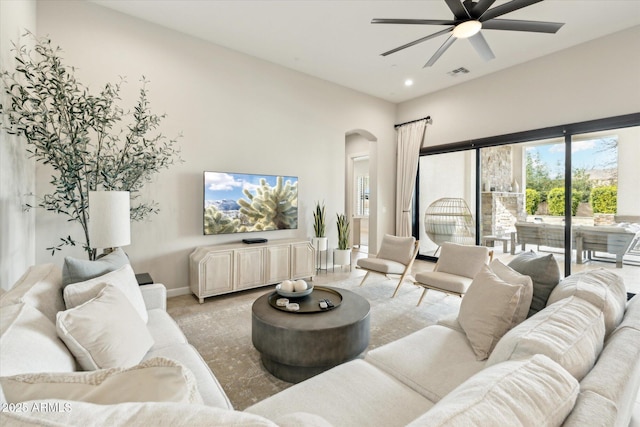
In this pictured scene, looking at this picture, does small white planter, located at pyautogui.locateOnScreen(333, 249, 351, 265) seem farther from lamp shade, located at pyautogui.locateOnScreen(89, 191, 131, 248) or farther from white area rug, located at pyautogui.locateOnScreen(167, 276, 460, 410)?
lamp shade, located at pyautogui.locateOnScreen(89, 191, 131, 248)

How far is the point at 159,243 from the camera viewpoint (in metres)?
3.76

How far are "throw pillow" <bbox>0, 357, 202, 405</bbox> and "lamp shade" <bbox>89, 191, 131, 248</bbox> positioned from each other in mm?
1898

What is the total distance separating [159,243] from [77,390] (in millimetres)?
3423

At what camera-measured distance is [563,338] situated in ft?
3.34

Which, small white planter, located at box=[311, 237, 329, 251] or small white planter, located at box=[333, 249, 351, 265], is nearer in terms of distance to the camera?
small white planter, located at box=[311, 237, 329, 251]

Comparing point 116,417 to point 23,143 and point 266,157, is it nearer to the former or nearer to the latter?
point 23,143

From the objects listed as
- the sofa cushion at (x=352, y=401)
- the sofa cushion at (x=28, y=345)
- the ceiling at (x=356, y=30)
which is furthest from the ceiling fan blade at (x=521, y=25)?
the sofa cushion at (x=28, y=345)

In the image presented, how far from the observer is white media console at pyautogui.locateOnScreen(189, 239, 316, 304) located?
3.70 m

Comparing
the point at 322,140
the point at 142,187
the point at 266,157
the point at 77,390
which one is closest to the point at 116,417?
the point at 77,390

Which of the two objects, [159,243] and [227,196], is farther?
[227,196]

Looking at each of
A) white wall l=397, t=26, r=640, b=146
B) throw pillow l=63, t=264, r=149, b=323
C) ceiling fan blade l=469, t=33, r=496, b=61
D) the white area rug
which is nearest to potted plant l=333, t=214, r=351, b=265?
the white area rug

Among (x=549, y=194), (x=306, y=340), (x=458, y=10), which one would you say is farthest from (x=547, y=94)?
(x=306, y=340)

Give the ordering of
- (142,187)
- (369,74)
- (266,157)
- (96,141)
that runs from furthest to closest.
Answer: (369,74), (266,157), (142,187), (96,141)

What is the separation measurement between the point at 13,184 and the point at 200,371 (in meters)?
2.26
